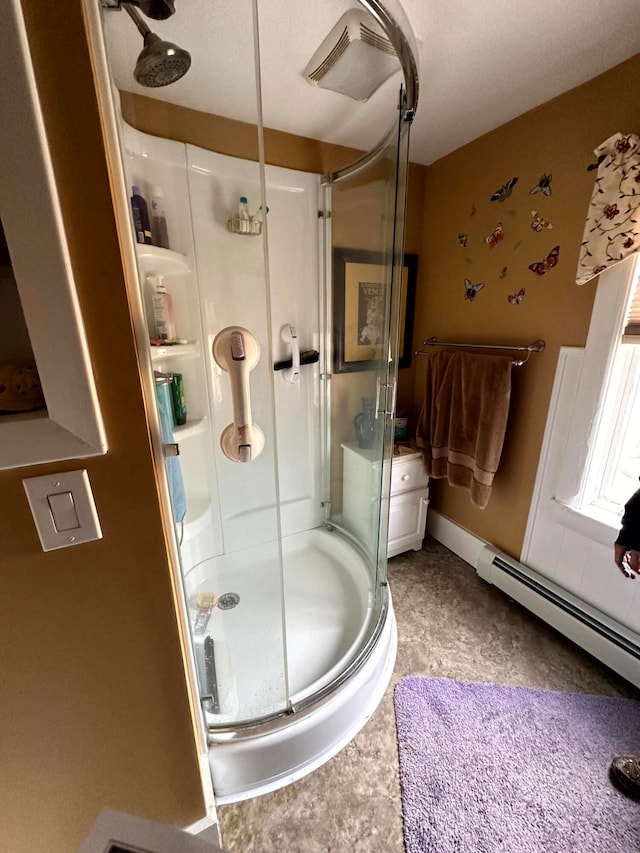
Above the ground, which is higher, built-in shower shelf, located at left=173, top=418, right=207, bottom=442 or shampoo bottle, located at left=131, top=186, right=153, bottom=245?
shampoo bottle, located at left=131, top=186, right=153, bottom=245

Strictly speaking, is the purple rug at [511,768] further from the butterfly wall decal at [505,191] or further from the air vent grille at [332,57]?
the air vent grille at [332,57]

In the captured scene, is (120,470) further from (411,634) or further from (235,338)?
A: (411,634)

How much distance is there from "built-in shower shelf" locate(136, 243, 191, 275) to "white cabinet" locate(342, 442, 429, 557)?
1.23 metres

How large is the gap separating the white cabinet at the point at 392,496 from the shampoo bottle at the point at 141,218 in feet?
4.53

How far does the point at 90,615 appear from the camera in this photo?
64cm

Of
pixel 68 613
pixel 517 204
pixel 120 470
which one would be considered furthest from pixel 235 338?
pixel 517 204

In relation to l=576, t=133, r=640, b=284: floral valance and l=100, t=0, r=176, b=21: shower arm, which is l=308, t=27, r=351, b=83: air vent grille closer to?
l=100, t=0, r=176, b=21: shower arm

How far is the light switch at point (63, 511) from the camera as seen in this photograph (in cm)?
55

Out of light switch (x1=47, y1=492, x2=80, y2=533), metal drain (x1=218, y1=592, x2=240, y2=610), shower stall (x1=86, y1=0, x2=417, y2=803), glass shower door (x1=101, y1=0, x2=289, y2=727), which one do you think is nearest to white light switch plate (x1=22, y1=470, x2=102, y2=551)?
light switch (x1=47, y1=492, x2=80, y2=533)

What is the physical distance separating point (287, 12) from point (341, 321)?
1095 mm

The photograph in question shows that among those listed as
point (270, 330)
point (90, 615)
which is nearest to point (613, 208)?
point (270, 330)

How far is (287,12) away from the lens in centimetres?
99

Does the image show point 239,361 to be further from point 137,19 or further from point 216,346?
point 137,19

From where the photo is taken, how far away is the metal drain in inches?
56.1
